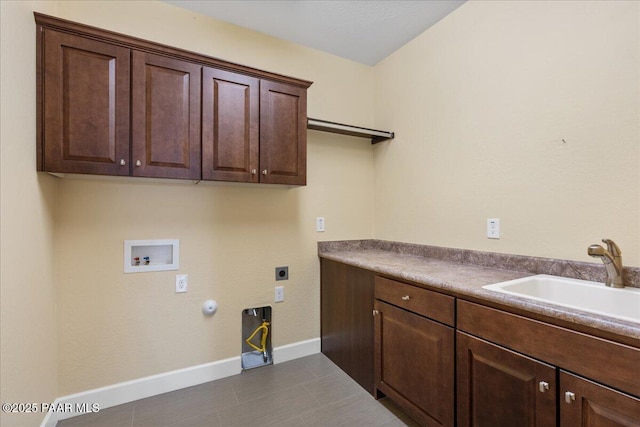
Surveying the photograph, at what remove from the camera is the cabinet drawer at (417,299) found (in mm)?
1409

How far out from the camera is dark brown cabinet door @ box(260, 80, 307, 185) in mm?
2027

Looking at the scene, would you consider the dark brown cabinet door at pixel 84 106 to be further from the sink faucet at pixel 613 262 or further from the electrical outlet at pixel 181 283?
the sink faucet at pixel 613 262

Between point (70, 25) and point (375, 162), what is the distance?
231 centimetres

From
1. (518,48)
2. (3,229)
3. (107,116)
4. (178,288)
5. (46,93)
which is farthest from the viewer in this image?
(178,288)

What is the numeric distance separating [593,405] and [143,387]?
7.73 ft

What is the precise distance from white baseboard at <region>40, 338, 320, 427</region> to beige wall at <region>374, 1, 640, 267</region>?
1.68 metres

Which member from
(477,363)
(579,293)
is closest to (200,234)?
(477,363)

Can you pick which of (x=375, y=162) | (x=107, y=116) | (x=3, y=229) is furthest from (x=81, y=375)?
(x=375, y=162)

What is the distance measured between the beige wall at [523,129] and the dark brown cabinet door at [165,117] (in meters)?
1.66

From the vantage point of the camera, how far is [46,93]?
1.47 metres

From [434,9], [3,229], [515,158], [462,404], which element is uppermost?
[434,9]

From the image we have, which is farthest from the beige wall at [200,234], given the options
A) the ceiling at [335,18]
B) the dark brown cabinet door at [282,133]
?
the dark brown cabinet door at [282,133]

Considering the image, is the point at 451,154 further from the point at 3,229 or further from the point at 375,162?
the point at 3,229

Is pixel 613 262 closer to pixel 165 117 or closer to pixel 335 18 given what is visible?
pixel 335 18
